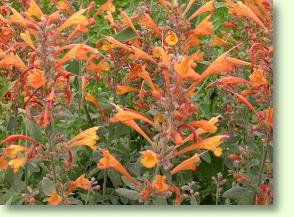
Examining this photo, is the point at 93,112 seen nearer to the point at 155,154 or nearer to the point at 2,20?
the point at 2,20

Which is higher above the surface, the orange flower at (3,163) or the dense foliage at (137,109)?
the dense foliage at (137,109)

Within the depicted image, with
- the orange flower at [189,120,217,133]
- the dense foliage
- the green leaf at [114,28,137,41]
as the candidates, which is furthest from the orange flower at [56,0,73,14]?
the orange flower at [189,120,217,133]

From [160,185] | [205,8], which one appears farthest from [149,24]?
[160,185]

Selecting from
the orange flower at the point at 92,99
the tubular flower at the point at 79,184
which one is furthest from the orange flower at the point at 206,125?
the orange flower at the point at 92,99

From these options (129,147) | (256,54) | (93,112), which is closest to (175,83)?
(256,54)

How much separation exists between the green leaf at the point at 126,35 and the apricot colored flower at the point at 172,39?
0.68 ft

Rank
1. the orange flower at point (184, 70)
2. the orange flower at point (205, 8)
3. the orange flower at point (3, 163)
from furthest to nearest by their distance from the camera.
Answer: the orange flower at point (205, 8), the orange flower at point (3, 163), the orange flower at point (184, 70)

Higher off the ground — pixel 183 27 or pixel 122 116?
pixel 183 27

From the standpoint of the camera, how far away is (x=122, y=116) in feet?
6.74

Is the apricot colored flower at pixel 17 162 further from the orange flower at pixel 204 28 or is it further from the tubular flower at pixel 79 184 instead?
the orange flower at pixel 204 28

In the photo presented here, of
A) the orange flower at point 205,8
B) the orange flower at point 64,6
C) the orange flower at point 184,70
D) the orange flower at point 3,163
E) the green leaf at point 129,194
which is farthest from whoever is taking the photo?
the orange flower at point 64,6

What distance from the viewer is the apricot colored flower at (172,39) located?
2.16 meters

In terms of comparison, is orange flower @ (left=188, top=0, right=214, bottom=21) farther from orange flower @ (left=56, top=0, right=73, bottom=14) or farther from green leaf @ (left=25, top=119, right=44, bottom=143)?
green leaf @ (left=25, top=119, right=44, bottom=143)
